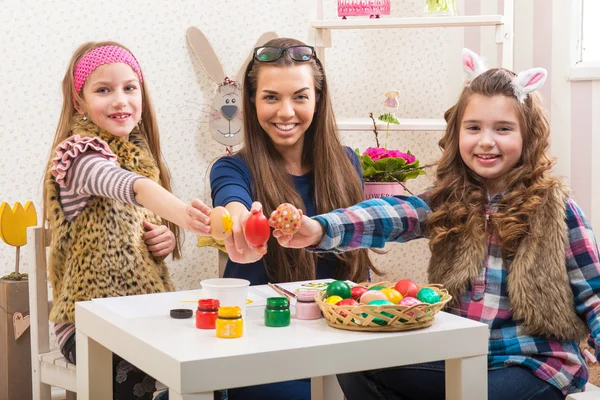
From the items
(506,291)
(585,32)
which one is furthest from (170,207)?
(585,32)

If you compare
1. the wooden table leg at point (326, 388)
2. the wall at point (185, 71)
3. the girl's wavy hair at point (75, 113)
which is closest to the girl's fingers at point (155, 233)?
the girl's wavy hair at point (75, 113)

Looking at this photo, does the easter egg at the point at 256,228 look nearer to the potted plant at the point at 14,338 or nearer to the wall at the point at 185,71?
the potted plant at the point at 14,338

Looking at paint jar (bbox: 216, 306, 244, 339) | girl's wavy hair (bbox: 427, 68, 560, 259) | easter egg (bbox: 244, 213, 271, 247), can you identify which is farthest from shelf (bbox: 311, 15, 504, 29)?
paint jar (bbox: 216, 306, 244, 339)

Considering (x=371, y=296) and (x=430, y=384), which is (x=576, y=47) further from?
(x=371, y=296)

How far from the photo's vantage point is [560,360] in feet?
5.19

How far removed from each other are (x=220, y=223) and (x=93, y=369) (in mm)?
339

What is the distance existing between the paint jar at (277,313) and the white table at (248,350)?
0.06 ft

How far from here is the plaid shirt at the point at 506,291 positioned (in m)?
1.58

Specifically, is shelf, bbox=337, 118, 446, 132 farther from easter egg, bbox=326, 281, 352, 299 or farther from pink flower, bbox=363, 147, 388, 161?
easter egg, bbox=326, 281, 352, 299

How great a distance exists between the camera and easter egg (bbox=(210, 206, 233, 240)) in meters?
1.43

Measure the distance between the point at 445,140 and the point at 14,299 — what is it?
4.27ft

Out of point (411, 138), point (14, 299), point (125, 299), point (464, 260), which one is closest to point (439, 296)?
point (464, 260)

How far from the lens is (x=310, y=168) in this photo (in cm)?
211

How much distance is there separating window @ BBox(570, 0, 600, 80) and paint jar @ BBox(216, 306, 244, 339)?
2.20 m
